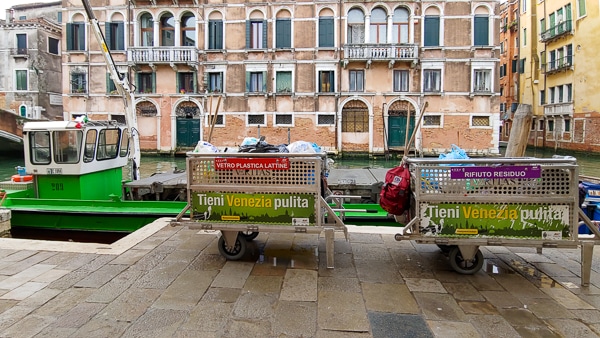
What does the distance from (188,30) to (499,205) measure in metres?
24.0

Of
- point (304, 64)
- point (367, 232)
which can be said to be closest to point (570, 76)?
point (304, 64)

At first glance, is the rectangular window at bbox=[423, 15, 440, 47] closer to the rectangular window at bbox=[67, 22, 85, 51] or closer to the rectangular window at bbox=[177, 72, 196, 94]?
the rectangular window at bbox=[177, 72, 196, 94]

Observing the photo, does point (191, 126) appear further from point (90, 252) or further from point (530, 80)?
point (530, 80)

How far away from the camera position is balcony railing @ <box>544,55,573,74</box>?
2908 cm

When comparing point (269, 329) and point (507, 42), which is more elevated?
point (507, 42)

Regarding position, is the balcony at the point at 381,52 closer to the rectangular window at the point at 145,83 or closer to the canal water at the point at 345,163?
the canal water at the point at 345,163

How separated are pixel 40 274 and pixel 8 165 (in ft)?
80.9

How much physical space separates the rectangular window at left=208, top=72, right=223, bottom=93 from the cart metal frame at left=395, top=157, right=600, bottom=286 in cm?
2162

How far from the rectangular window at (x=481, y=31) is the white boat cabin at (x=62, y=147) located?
69.3ft

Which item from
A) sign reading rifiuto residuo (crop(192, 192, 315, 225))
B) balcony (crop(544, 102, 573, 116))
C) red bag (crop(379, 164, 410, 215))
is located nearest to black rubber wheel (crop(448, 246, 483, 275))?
red bag (crop(379, 164, 410, 215))

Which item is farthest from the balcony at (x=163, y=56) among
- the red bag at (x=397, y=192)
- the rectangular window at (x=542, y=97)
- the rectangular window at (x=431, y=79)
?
the rectangular window at (x=542, y=97)

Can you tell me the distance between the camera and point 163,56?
942 inches

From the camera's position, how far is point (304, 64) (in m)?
24.0

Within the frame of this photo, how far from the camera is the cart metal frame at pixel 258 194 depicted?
4512 mm
